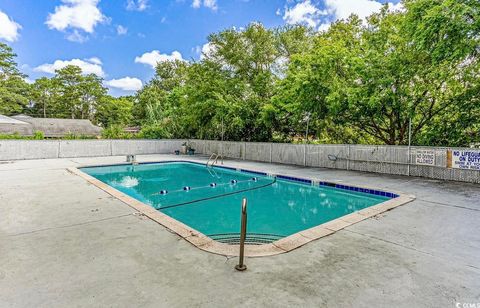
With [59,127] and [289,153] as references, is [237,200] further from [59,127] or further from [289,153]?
[59,127]

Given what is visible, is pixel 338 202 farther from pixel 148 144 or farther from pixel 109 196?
pixel 148 144

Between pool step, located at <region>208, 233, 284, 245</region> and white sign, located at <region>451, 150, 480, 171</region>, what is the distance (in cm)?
696

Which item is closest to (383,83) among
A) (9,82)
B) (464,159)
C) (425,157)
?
(425,157)

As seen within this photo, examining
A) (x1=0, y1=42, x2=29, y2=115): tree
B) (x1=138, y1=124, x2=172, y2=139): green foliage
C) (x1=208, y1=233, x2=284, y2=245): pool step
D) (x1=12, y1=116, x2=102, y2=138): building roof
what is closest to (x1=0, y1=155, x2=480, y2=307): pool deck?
(x1=208, y1=233, x2=284, y2=245): pool step

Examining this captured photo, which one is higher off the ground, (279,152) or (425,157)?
(425,157)

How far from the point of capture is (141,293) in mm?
2201

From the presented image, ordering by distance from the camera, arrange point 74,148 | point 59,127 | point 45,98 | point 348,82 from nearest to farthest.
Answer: point 348,82 → point 74,148 → point 59,127 → point 45,98

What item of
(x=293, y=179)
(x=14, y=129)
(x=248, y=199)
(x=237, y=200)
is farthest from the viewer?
(x=14, y=129)

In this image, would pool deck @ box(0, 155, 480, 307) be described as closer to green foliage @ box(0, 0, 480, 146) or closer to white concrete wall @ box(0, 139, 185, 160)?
green foliage @ box(0, 0, 480, 146)

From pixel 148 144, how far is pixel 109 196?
12734 millimetres

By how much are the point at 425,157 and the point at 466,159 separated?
1051 millimetres

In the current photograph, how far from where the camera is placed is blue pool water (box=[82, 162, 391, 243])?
16.8ft

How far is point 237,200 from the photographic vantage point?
274 inches

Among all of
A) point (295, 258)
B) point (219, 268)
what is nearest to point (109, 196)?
point (219, 268)
